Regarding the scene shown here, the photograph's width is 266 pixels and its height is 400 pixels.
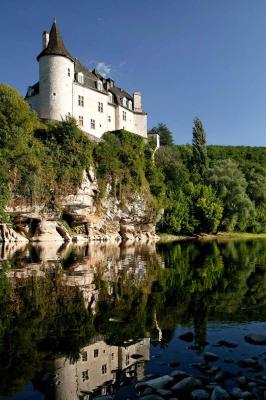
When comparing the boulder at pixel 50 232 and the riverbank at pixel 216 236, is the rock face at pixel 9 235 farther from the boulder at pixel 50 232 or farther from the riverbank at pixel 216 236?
the riverbank at pixel 216 236

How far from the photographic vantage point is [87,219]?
170 ft

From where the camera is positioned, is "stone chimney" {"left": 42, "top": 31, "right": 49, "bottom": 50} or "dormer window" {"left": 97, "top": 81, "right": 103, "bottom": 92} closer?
"stone chimney" {"left": 42, "top": 31, "right": 49, "bottom": 50}

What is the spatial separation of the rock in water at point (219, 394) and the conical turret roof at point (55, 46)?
52223mm

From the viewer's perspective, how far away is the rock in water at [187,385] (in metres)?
6.74

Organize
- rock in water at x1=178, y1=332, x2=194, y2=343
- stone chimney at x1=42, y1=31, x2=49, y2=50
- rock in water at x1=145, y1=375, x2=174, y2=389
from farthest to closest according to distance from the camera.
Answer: stone chimney at x1=42, y1=31, x2=49, y2=50, rock in water at x1=178, y1=332, x2=194, y2=343, rock in water at x1=145, y1=375, x2=174, y2=389

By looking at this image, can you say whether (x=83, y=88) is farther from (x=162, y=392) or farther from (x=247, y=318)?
(x=162, y=392)

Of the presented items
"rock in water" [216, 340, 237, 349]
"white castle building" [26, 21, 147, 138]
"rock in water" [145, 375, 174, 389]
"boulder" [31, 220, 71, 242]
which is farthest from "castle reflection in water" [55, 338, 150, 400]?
"white castle building" [26, 21, 147, 138]

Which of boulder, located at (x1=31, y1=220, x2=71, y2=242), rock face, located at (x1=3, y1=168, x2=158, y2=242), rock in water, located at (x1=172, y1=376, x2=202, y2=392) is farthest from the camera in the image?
boulder, located at (x1=31, y1=220, x2=71, y2=242)

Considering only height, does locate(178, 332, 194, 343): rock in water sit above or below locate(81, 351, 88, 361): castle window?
above

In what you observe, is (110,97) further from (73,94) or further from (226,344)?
(226,344)

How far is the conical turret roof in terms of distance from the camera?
51406 mm

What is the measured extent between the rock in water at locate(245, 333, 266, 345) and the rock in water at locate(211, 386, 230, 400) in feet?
12.0

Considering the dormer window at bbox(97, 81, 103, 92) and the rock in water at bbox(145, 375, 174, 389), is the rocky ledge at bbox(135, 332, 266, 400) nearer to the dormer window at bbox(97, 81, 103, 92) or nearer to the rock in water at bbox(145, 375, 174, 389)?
the rock in water at bbox(145, 375, 174, 389)

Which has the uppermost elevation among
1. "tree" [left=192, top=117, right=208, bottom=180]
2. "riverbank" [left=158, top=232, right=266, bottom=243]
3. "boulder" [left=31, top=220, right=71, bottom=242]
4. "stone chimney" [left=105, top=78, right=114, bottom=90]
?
"stone chimney" [left=105, top=78, right=114, bottom=90]
